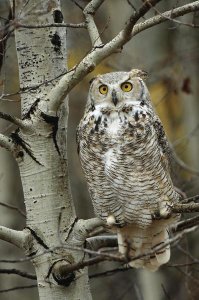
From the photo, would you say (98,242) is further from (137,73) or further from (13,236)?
(137,73)

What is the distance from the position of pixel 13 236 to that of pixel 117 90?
989 millimetres

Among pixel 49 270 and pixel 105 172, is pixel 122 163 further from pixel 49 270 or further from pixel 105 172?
pixel 49 270

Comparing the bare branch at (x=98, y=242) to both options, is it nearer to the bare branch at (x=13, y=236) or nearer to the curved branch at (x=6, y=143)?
the bare branch at (x=13, y=236)

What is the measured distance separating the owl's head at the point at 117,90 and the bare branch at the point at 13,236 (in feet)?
2.83

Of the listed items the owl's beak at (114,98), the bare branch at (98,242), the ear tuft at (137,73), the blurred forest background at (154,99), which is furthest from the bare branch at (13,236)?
the blurred forest background at (154,99)

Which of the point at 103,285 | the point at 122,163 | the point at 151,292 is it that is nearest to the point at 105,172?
the point at 122,163

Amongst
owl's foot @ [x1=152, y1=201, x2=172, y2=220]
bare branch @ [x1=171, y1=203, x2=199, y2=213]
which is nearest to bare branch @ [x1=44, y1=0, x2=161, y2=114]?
→ bare branch @ [x1=171, y1=203, x2=199, y2=213]

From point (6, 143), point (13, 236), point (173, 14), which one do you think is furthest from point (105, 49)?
point (13, 236)

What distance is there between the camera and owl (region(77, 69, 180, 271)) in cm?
455

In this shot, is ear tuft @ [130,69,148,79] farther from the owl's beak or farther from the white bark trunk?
the white bark trunk

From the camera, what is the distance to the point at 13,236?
412cm

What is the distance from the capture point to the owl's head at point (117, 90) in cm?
456

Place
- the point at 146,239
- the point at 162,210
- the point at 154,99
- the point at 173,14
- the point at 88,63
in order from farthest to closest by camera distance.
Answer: the point at 154,99
the point at 146,239
the point at 162,210
the point at 88,63
the point at 173,14

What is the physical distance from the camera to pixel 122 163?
4.54 metres
